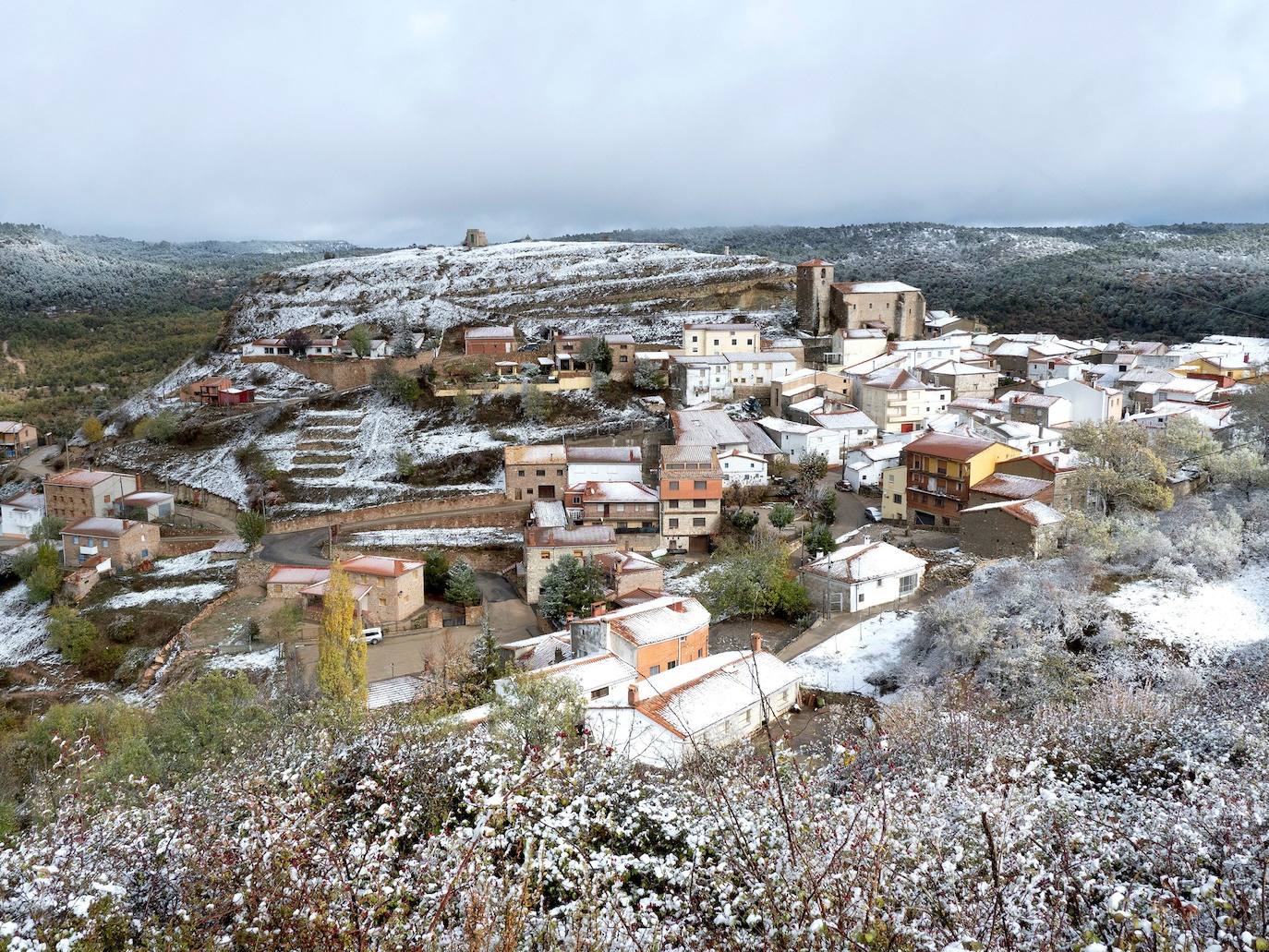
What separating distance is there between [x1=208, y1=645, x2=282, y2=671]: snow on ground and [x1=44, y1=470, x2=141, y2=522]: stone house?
17260 millimetres

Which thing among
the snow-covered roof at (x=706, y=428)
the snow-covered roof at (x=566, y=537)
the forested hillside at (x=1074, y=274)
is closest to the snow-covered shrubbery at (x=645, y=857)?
the snow-covered roof at (x=566, y=537)

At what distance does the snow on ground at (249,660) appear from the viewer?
935 inches

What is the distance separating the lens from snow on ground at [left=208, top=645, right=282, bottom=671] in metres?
23.8

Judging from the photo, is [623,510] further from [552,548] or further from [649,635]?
[649,635]

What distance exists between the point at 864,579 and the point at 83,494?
33385mm

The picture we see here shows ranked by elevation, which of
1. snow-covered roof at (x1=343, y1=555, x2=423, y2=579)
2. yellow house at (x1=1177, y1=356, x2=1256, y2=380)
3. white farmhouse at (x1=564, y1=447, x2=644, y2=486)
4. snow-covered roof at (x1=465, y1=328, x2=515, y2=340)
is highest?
snow-covered roof at (x1=465, y1=328, x2=515, y2=340)

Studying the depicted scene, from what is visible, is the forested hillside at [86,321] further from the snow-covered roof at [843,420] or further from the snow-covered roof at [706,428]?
the snow-covered roof at [843,420]

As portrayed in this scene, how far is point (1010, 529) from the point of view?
24.1 meters

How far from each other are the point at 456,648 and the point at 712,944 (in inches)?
768

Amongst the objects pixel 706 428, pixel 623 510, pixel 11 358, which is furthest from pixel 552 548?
pixel 11 358

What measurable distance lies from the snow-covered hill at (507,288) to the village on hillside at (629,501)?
3.97 ft

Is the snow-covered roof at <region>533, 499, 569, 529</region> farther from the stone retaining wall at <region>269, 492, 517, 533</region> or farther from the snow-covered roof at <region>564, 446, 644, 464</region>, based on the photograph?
the stone retaining wall at <region>269, 492, 517, 533</region>

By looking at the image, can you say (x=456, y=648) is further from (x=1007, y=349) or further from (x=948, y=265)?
(x=948, y=265)

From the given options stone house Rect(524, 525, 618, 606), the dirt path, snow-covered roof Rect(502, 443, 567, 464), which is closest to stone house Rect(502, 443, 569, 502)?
snow-covered roof Rect(502, 443, 567, 464)
